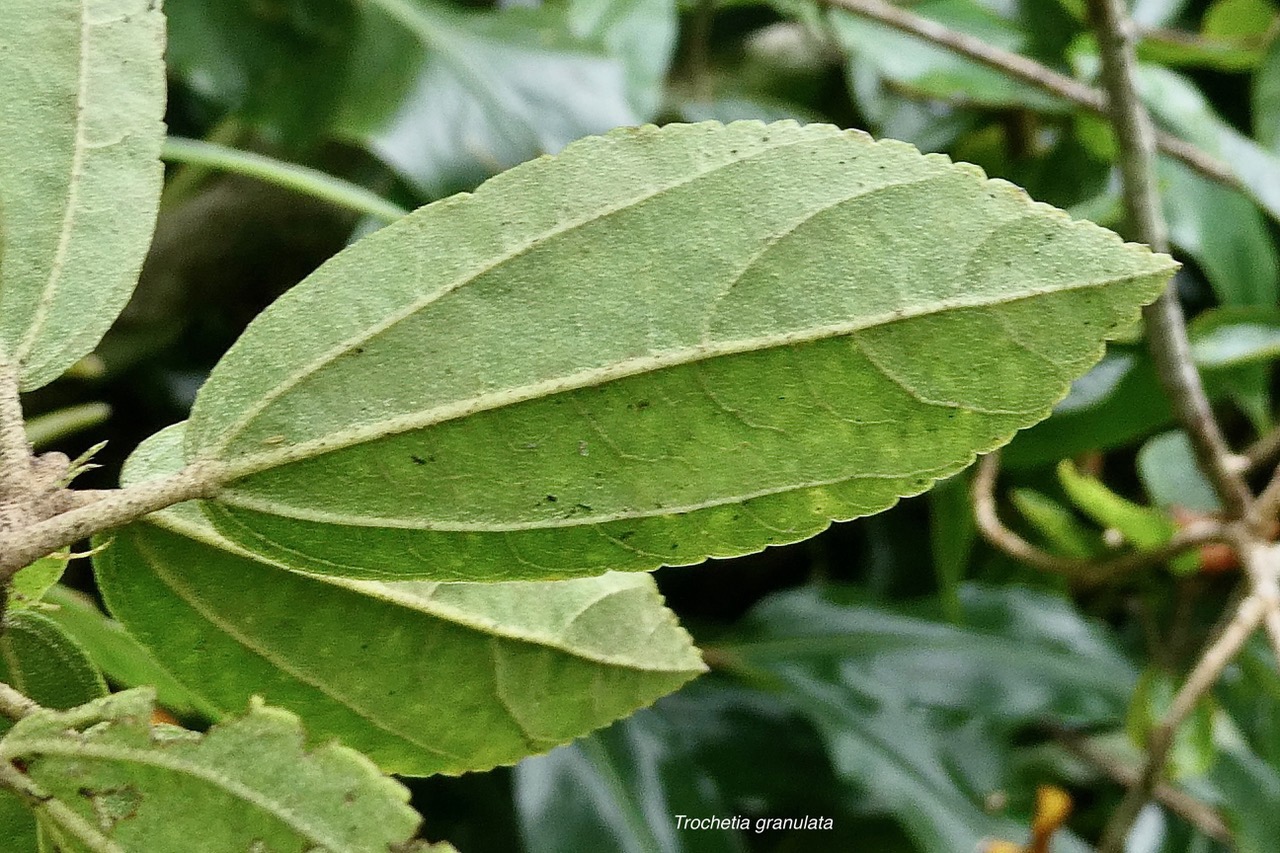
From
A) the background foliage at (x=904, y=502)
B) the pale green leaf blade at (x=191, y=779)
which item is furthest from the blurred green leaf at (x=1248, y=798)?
the pale green leaf blade at (x=191, y=779)

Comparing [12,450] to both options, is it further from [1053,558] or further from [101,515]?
[1053,558]

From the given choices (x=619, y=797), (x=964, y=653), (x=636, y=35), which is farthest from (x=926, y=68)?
(x=619, y=797)

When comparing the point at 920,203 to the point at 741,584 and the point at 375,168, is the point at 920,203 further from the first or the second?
the point at 741,584

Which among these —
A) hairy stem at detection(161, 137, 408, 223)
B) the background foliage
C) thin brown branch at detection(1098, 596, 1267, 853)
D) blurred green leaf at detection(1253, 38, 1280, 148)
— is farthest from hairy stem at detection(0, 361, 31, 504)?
blurred green leaf at detection(1253, 38, 1280, 148)

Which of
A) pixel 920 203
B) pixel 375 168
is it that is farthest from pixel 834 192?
pixel 375 168

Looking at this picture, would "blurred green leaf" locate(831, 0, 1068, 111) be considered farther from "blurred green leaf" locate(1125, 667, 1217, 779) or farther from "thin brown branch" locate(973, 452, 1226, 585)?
"blurred green leaf" locate(1125, 667, 1217, 779)
